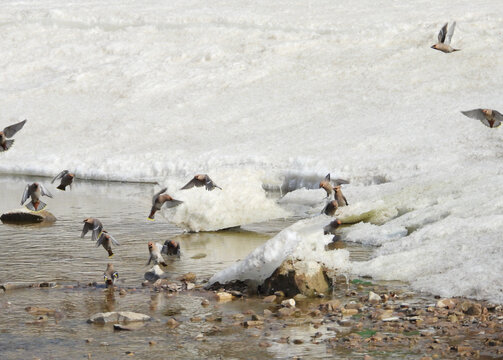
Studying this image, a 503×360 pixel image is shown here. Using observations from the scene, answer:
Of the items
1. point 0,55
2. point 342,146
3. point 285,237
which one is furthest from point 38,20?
point 285,237

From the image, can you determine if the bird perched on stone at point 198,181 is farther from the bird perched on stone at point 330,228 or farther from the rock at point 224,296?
the rock at point 224,296

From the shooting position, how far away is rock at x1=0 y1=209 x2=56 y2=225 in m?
15.8

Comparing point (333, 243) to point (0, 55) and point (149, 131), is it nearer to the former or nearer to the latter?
point (149, 131)

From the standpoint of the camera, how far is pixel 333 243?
44.0 feet

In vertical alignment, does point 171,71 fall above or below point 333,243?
above

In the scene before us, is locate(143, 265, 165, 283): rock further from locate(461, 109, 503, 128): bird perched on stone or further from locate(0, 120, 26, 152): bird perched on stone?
locate(461, 109, 503, 128): bird perched on stone

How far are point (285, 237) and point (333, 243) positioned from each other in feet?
10.8

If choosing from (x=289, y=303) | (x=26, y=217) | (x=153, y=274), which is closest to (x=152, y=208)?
(x=153, y=274)

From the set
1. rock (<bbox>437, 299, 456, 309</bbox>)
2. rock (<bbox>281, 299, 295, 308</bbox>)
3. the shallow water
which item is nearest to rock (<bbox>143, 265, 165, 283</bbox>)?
the shallow water

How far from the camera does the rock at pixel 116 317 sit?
898 cm

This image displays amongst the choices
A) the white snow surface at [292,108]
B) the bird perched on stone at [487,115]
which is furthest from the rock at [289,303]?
the bird perched on stone at [487,115]

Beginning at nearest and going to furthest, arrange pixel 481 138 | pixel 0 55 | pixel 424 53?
pixel 481 138 < pixel 424 53 < pixel 0 55

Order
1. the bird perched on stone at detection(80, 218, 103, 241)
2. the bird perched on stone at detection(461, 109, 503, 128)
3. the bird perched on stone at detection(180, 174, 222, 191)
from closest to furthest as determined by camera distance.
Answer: the bird perched on stone at detection(461, 109, 503, 128) → the bird perched on stone at detection(80, 218, 103, 241) → the bird perched on stone at detection(180, 174, 222, 191)

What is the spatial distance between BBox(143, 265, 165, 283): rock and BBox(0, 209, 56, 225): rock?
527 centimetres
